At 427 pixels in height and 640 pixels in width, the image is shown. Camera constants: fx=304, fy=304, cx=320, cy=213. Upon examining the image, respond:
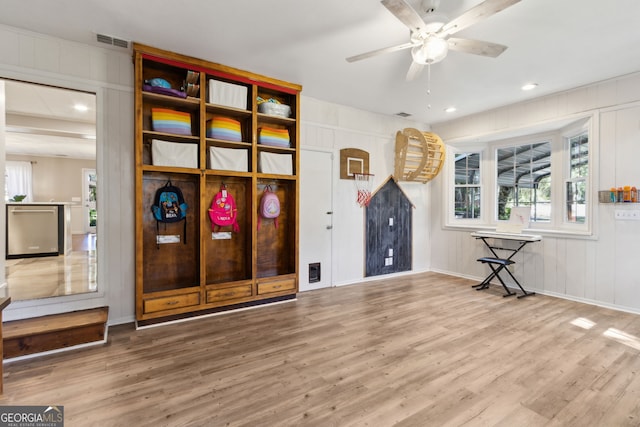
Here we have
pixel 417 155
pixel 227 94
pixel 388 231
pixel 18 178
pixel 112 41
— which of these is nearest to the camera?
pixel 112 41

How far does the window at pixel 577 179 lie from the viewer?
164 inches

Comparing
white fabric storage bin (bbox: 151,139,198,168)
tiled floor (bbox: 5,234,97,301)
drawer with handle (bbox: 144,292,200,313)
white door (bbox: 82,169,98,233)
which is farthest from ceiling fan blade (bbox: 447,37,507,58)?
white door (bbox: 82,169,98,233)

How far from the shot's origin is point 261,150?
3.97 meters

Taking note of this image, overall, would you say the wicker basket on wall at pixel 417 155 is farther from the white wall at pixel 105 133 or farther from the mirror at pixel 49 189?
the mirror at pixel 49 189

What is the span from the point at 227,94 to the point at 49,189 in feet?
29.0

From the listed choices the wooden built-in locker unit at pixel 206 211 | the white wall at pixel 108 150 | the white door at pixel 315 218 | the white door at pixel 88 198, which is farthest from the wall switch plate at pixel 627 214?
the white door at pixel 88 198

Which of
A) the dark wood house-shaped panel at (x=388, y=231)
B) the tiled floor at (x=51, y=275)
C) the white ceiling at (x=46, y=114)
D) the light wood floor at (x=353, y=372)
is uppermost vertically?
the white ceiling at (x=46, y=114)

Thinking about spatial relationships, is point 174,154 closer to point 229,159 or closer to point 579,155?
point 229,159

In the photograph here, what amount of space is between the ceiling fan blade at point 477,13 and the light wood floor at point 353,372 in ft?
8.15

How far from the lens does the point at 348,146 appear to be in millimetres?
4906

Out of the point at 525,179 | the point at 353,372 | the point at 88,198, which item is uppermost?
the point at 525,179

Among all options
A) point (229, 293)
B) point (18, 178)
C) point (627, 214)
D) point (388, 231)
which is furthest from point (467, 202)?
point (18, 178)

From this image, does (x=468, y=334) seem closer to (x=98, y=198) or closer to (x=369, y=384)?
(x=369, y=384)

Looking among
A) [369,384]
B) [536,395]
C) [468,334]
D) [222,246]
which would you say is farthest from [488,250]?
[222,246]
